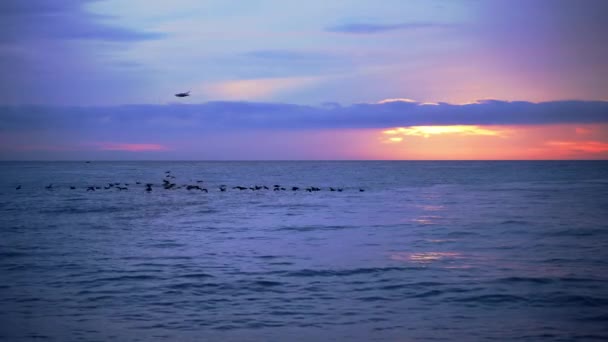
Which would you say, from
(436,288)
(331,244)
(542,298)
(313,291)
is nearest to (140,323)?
(313,291)

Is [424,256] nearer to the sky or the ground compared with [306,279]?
nearer to the sky

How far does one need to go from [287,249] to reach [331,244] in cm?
244

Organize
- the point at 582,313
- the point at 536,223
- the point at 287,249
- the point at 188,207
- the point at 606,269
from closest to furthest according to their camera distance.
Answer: the point at 582,313, the point at 606,269, the point at 287,249, the point at 536,223, the point at 188,207

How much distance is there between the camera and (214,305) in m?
14.6

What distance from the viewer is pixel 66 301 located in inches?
591

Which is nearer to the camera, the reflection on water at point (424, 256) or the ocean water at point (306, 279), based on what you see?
the ocean water at point (306, 279)

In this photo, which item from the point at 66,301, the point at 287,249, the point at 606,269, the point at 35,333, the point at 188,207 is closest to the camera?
the point at 35,333

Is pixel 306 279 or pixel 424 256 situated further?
pixel 424 256

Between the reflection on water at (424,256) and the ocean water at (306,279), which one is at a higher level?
the reflection on water at (424,256)

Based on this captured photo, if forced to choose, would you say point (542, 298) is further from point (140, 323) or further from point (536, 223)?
point (536, 223)

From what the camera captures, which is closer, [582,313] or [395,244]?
[582,313]

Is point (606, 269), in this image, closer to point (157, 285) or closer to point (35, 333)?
point (157, 285)

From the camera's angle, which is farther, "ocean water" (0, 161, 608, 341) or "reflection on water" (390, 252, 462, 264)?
"reflection on water" (390, 252, 462, 264)

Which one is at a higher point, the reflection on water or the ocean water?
the reflection on water
